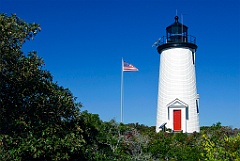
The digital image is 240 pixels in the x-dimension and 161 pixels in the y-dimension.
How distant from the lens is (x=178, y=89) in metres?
25.7

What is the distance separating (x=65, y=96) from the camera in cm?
896

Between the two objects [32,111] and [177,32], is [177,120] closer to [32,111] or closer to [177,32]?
[177,32]

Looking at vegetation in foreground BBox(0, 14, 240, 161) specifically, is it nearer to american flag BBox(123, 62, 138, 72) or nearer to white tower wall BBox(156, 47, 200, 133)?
american flag BBox(123, 62, 138, 72)

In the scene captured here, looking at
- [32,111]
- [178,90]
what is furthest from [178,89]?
[32,111]

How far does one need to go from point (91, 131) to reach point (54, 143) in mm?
3625

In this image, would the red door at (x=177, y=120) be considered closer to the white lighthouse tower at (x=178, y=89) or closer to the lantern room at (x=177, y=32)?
the white lighthouse tower at (x=178, y=89)

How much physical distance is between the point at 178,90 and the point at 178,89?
0.21 feet

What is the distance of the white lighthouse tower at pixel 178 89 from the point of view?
83.9ft

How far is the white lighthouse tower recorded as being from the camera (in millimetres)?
25578

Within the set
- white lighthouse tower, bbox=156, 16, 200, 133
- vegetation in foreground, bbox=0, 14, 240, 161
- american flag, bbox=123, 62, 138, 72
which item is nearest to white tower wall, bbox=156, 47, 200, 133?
white lighthouse tower, bbox=156, 16, 200, 133

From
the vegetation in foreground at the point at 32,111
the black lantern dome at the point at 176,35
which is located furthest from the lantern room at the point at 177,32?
the vegetation in foreground at the point at 32,111

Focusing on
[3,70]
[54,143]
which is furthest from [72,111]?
[3,70]

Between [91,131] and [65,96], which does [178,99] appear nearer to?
[91,131]

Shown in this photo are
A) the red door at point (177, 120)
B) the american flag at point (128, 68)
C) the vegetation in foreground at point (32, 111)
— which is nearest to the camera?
the vegetation in foreground at point (32, 111)
